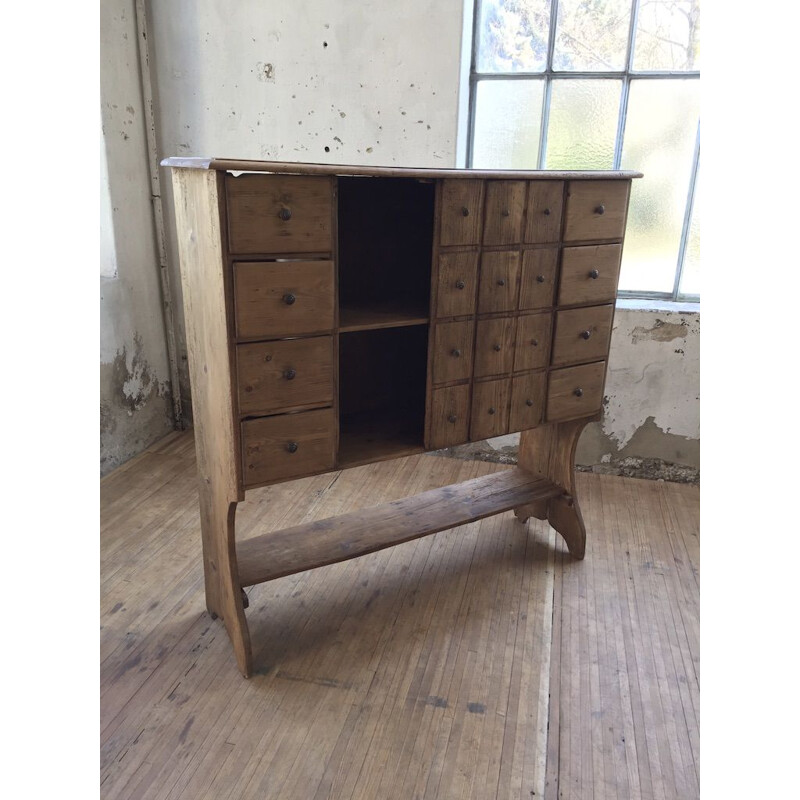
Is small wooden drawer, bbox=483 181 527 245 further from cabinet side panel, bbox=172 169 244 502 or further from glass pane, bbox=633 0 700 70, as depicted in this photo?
glass pane, bbox=633 0 700 70

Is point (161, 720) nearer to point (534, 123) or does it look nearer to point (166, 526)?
point (166, 526)

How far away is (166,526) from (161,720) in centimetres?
106

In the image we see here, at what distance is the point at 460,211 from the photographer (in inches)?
76.8

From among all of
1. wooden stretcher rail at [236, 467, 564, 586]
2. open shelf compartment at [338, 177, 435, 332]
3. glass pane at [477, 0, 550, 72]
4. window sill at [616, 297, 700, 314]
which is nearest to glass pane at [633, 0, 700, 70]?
glass pane at [477, 0, 550, 72]

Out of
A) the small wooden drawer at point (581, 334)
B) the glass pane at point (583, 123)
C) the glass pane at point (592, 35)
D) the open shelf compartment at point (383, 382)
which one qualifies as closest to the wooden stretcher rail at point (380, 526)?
the open shelf compartment at point (383, 382)

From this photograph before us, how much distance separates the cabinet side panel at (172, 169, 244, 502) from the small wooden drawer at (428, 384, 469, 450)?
0.64m

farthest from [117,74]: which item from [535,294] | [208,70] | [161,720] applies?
[161,720]

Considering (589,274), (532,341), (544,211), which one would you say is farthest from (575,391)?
(544,211)

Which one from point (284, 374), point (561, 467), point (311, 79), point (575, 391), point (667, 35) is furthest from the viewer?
point (311, 79)

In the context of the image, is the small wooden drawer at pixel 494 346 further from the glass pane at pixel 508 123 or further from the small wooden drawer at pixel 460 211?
the glass pane at pixel 508 123

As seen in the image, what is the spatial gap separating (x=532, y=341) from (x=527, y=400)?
0.21 meters

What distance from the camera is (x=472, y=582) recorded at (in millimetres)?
2508

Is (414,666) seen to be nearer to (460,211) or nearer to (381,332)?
(381,332)
